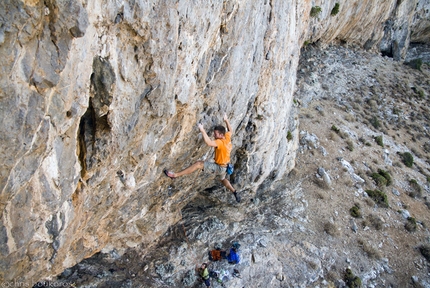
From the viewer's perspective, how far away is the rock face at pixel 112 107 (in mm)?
4473

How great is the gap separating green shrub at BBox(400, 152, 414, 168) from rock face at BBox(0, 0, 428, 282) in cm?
1506

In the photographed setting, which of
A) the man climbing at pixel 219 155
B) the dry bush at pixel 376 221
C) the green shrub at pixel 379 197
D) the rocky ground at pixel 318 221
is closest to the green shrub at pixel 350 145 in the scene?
the rocky ground at pixel 318 221

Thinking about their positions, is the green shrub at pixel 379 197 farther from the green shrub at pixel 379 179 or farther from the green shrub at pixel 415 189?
the green shrub at pixel 415 189

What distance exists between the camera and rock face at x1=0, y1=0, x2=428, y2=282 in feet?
14.7

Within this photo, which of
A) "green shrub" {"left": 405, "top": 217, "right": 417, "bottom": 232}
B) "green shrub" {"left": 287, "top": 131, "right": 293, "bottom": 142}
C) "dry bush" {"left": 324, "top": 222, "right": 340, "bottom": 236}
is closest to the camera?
"dry bush" {"left": 324, "top": 222, "right": 340, "bottom": 236}

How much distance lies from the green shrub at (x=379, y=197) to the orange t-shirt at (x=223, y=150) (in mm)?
11577

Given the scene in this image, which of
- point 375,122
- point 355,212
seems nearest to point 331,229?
point 355,212

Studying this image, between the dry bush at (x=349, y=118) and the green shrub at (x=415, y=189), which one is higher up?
the dry bush at (x=349, y=118)

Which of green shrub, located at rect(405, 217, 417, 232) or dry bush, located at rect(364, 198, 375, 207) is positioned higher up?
Result: dry bush, located at rect(364, 198, 375, 207)

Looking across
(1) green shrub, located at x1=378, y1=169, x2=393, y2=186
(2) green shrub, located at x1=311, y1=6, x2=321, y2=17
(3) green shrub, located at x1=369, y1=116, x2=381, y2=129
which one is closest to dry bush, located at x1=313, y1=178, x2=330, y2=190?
(1) green shrub, located at x1=378, y1=169, x2=393, y2=186

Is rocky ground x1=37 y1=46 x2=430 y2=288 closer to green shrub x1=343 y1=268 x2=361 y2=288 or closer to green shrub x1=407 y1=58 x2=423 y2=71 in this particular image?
green shrub x1=343 y1=268 x2=361 y2=288

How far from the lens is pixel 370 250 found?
14.6 meters

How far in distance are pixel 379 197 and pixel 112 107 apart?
16.5 m

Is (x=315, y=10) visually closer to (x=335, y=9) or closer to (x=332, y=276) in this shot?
(x=335, y=9)
